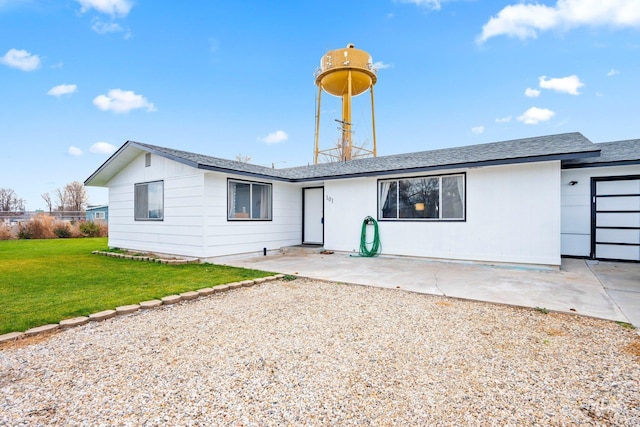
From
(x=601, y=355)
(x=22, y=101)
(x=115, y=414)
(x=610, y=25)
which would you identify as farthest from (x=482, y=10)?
(x=22, y=101)

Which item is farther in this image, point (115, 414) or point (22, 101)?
point (22, 101)

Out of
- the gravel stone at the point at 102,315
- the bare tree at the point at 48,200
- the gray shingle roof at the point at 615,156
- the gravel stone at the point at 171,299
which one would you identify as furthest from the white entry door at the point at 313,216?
the bare tree at the point at 48,200

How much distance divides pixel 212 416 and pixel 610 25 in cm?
1269

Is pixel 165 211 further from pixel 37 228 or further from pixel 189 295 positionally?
pixel 37 228

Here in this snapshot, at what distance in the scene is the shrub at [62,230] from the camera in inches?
592

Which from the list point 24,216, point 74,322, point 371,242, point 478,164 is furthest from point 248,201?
point 24,216

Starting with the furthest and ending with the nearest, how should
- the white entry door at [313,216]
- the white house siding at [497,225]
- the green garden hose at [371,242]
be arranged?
the white entry door at [313,216], the green garden hose at [371,242], the white house siding at [497,225]

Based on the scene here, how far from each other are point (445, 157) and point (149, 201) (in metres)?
8.41

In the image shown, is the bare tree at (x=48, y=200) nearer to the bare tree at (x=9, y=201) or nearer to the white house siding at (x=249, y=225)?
the bare tree at (x=9, y=201)

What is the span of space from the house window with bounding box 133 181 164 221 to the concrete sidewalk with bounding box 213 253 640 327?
8.58ft

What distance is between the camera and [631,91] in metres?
9.69

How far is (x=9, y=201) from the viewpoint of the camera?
21.9 m

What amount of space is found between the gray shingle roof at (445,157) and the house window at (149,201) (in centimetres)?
100

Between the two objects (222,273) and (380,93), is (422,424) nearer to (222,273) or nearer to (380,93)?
(222,273)
